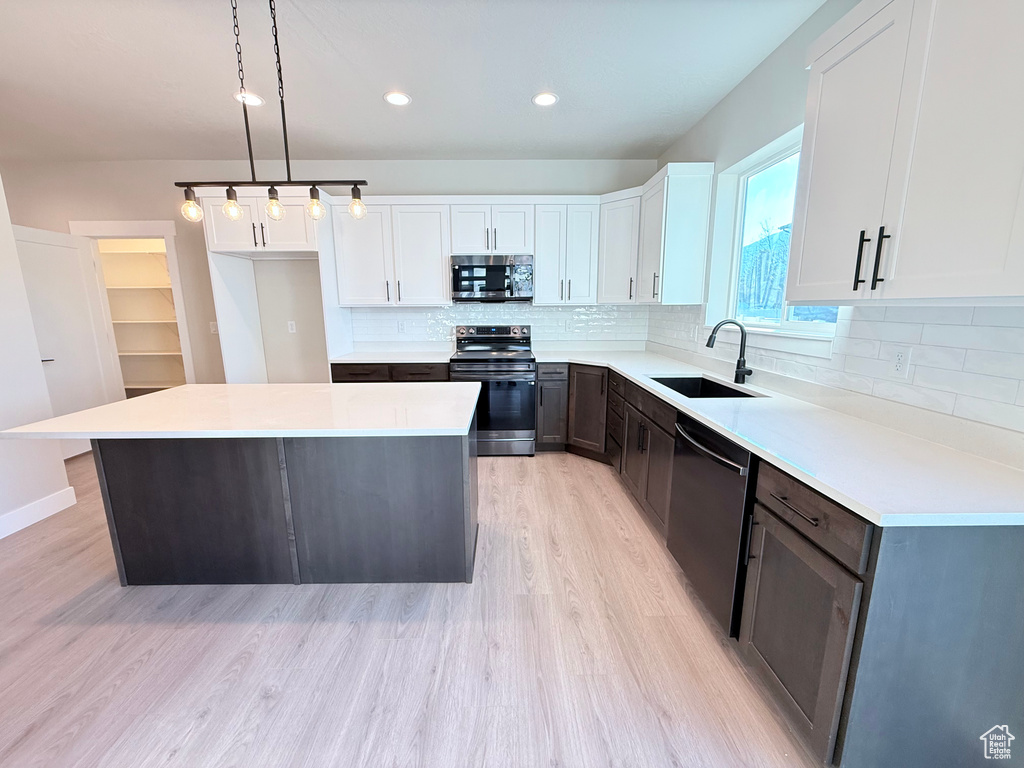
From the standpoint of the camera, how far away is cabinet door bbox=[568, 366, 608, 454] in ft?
11.0

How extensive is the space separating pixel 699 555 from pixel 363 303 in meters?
3.33

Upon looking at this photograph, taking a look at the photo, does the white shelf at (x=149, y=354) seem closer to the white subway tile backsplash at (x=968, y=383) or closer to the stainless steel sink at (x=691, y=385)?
the stainless steel sink at (x=691, y=385)

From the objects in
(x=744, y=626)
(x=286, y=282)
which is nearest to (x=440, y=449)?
(x=744, y=626)

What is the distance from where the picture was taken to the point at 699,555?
5.78 feet

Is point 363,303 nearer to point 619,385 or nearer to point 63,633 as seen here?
point 619,385

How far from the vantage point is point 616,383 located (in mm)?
3078

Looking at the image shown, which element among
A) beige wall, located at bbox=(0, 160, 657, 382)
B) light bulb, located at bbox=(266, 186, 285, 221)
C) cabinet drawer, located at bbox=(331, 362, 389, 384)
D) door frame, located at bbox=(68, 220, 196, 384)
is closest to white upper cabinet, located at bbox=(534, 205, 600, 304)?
beige wall, located at bbox=(0, 160, 657, 382)

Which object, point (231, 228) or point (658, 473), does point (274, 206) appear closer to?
point (231, 228)

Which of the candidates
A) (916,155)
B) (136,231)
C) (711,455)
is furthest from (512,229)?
(136,231)

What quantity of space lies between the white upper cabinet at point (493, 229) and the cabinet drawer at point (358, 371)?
128cm

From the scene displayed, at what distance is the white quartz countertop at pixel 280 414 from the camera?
159cm

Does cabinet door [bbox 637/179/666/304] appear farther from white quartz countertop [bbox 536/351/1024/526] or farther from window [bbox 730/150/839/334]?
white quartz countertop [bbox 536/351/1024/526]

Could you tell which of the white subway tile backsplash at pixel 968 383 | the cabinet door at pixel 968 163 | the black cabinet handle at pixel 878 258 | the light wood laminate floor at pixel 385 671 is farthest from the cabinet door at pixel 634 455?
the cabinet door at pixel 968 163

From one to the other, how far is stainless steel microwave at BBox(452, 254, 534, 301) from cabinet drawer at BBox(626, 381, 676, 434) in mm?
1437
